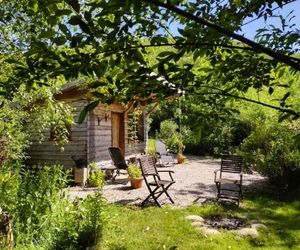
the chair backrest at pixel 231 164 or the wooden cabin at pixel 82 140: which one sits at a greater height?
the wooden cabin at pixel 82 140

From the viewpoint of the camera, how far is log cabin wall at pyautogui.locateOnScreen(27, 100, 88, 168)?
11909 millimetres

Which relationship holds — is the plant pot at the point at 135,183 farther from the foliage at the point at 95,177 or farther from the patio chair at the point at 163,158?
the patio chair at the point at 163,158

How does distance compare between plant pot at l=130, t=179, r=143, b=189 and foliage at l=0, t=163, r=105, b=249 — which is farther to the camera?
A: plant pot at l=130, t=179, r=143, b=189

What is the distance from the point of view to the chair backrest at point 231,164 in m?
9.41

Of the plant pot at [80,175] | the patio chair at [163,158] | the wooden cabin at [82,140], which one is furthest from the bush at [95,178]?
the patio chair at [163,158]

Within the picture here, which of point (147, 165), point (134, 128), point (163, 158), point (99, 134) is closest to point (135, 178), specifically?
point (147, 165)

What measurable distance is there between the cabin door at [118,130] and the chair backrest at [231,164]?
624 cm

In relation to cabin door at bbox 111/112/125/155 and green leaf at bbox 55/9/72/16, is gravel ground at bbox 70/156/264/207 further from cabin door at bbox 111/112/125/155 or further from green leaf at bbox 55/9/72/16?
green leaf at bbox 55/9/72/16

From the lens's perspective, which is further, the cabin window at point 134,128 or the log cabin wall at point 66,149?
the cabin window at point 134,128

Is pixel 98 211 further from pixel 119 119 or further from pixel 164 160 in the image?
pixel 164 160

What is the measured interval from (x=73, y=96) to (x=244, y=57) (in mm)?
9558

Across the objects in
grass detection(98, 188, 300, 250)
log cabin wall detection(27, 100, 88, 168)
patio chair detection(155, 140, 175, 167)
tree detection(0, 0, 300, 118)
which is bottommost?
grass detection(98, 188, 300, 250)

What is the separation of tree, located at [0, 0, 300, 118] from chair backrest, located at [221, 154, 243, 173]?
291 inches

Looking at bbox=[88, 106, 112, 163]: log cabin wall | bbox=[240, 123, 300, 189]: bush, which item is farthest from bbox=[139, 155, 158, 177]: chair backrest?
bbox=[88, 106, 112, 163]: log cabin wall
